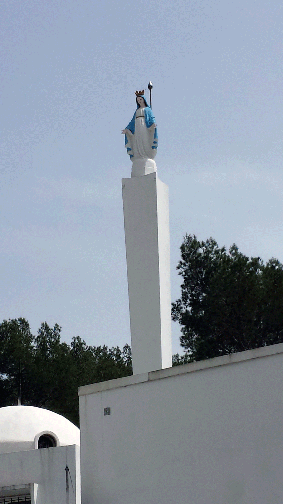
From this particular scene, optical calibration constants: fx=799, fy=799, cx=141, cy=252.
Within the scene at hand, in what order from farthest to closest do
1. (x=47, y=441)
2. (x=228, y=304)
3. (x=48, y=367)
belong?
1. (x=48, y=367)
2. (x=228, y=304)
3. (x=47, y=441)

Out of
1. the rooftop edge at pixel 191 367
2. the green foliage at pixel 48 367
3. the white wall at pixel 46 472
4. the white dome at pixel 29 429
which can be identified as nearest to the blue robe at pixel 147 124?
the rooftop edge at pixel 191 367

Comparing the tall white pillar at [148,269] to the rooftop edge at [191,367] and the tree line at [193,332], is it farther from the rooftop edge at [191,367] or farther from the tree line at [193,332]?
the tree line at [193,332]

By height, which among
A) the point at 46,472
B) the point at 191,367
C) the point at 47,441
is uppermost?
the point at 191,367

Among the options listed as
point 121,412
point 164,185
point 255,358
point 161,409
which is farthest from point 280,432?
point 164,185

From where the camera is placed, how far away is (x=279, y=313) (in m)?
30.0

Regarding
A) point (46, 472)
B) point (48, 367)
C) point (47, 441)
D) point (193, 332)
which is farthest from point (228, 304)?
point (46, 472)

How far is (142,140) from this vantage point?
17.1 metres

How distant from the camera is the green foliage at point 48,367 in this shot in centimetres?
3378

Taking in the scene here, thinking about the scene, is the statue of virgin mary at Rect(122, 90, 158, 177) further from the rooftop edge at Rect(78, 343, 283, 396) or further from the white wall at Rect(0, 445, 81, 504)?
the white wall at Rect(0, 445, 81, 504)

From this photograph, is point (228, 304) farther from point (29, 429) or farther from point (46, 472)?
point (46, 472)

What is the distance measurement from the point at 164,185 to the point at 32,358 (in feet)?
65.5

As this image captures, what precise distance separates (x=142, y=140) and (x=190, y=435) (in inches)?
270

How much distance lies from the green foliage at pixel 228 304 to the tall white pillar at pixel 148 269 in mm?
14143

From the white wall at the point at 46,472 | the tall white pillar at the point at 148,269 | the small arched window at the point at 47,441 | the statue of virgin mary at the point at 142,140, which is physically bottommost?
the white wall at the point at 46,472
